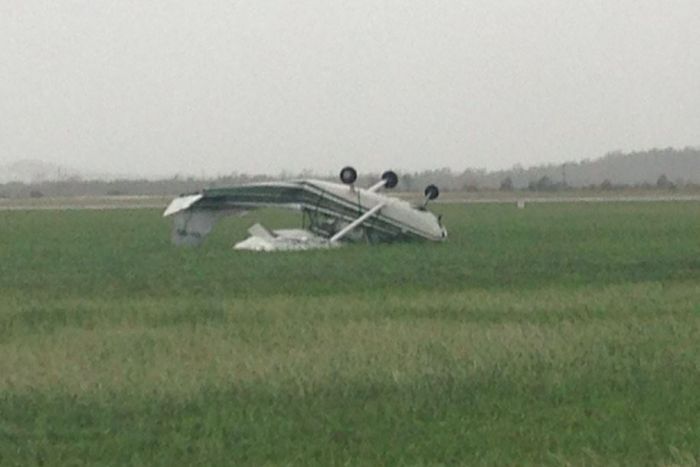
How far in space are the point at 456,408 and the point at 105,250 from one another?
21.7 meters

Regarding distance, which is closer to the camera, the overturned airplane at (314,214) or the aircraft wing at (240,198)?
the overturned airplane at (314,214)

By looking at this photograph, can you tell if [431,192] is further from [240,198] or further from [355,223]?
[240,198]

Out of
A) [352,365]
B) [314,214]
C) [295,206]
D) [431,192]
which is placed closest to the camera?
[352,365]

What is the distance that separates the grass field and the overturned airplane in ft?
21.9

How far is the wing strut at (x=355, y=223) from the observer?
30.7m

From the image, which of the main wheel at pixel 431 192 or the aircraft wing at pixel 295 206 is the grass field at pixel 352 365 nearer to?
the aircraft wing at pixel 295 206

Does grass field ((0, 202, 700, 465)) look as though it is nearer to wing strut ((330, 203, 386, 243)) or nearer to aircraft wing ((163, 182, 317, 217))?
aircraft wing ((163, 182, 317, 217))

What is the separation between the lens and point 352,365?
10.9m

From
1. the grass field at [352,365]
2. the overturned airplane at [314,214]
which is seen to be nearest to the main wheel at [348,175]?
the overturned airplane at [314,214]

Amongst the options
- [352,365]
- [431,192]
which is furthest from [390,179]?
[352,365]

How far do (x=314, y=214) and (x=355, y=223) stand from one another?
120cm

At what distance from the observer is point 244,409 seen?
9.11 metres

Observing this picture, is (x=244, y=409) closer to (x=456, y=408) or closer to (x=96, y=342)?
(x=456, y=408)

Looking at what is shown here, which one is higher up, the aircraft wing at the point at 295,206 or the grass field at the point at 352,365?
the aircraft wing at the point at 295,206
